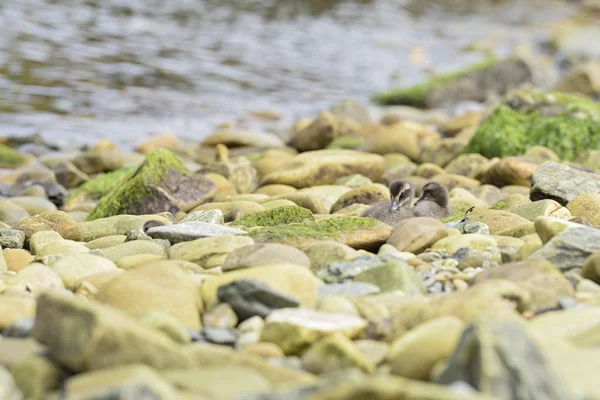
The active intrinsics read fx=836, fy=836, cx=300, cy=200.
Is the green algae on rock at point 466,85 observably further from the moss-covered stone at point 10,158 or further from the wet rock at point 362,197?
the wet rock at point 362,197

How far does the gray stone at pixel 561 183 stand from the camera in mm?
6168

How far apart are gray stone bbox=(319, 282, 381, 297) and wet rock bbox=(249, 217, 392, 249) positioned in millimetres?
735

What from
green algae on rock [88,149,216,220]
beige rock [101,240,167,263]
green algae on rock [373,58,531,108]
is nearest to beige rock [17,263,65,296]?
beige rock [101,240,167,263]

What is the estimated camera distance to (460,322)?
312 cm

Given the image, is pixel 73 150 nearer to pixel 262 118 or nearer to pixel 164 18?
pixel 262 118

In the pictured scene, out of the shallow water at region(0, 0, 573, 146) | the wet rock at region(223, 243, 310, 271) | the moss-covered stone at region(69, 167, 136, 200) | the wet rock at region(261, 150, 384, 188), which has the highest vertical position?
the wet rock at region(223, 243, 310, 271)

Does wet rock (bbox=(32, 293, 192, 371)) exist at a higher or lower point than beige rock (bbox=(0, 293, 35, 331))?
higher

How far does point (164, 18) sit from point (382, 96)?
30.1ft

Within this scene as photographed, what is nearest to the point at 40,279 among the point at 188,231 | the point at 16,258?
the point at 16,258

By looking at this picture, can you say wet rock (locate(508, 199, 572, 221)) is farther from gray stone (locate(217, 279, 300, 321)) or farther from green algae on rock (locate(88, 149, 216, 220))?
green algae on rock (locate(88, 149, 216, 220))

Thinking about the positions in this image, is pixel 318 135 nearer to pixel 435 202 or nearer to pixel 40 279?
pixel 435 202

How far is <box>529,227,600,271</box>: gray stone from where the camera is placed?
4.12 metres

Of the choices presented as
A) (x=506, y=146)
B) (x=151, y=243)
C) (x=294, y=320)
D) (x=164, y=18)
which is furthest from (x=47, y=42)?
(x=294, y=320)

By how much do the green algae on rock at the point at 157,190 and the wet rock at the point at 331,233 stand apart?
7.93 feet
